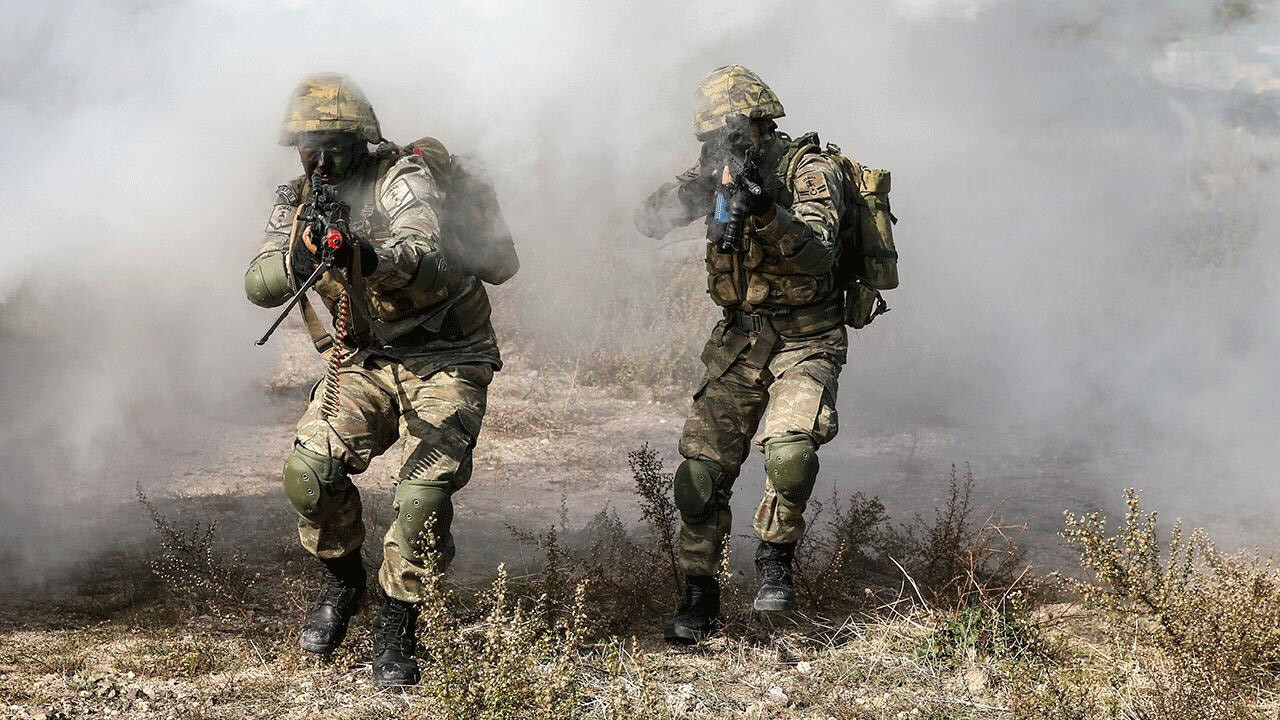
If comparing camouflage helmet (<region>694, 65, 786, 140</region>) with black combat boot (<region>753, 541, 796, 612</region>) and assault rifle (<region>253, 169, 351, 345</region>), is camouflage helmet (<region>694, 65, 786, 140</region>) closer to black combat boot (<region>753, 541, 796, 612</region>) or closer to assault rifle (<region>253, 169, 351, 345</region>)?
assault rifle (<region>253, 169, 351, 345</region>)

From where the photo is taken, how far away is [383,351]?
4.66 m

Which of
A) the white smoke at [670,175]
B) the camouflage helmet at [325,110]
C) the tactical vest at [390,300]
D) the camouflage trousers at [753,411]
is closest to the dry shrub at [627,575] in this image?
the camouflage trousers at [753,411]

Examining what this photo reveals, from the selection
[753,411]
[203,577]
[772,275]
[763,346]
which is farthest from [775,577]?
[203,577]

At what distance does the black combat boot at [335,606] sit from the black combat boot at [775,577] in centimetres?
146

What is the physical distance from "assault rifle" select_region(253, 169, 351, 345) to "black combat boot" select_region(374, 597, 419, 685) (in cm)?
103

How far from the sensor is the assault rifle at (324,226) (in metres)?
3.89

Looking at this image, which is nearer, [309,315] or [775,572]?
[309,315]

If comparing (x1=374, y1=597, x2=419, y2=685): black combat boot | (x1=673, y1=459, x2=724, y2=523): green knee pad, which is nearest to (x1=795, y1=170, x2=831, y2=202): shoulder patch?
(x1=673, y1=459, x2=724, y2=523): green knee pad

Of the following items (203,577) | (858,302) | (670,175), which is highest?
(670,175)

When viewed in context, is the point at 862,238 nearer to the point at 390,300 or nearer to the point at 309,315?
the point at 390,300

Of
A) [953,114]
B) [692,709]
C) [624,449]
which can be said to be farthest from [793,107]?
[692,709]

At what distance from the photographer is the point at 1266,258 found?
12.4m

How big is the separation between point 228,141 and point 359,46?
958 millimetres

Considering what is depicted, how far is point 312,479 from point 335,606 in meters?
0.56
